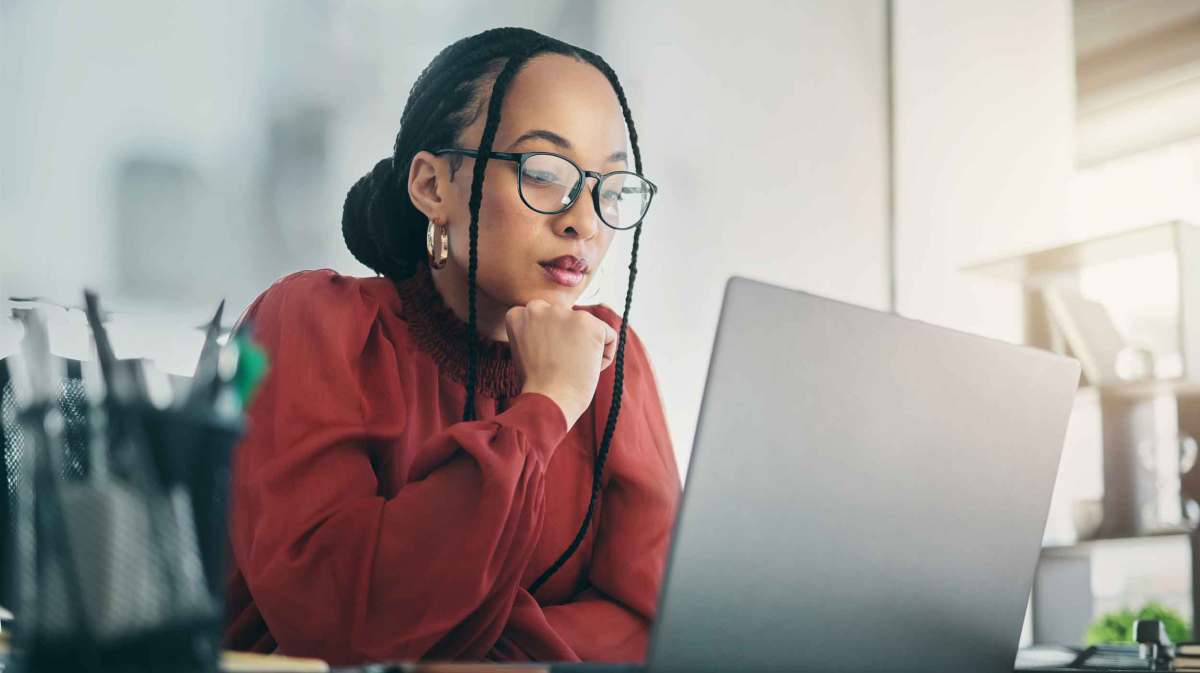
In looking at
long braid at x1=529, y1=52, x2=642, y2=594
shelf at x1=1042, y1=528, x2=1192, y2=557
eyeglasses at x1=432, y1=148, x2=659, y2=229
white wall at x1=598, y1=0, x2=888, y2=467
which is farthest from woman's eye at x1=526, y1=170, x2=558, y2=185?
shelf at x1=1042, y1=528, x2=1192, y2=557

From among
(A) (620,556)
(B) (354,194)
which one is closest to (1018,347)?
(A) (620,556)

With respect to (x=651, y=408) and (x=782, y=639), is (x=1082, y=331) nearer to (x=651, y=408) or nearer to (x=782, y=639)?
(x=651, y=408)

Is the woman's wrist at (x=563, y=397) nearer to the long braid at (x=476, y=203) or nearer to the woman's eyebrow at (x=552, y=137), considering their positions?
the long braid at (x=476, y=203)

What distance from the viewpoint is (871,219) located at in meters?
2.94

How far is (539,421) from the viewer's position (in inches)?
38.3

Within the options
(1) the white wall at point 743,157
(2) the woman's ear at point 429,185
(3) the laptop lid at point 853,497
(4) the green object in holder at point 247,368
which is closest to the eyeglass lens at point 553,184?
(2) the woman's ear at point 429,185

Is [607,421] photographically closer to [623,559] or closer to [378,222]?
[623,559]

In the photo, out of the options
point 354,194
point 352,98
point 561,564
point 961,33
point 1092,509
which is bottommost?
point 1092,509

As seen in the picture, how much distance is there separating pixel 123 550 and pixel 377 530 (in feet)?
1.83

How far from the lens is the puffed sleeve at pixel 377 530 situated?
3.09 feet

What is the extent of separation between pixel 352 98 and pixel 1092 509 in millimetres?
1950

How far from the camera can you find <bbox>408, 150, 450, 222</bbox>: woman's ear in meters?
1.29

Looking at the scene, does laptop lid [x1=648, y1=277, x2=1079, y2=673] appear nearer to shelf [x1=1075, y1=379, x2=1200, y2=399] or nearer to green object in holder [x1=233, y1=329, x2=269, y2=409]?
green object in holder [x1=233, y1=329, x2=269, y2=409]

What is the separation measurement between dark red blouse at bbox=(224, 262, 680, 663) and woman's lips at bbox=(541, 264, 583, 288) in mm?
114
